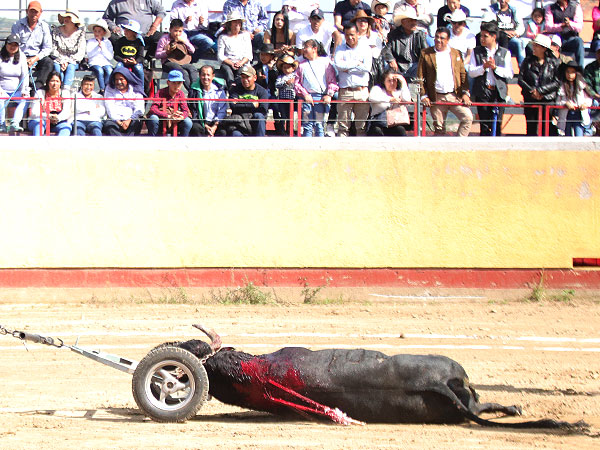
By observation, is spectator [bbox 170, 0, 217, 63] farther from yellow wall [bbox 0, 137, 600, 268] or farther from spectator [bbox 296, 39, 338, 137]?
yellow wall [bbox 0, 137, 600, 268]

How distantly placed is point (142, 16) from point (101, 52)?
1305mm

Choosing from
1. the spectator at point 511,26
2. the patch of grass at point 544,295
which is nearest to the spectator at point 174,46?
the spectator at point 511,26

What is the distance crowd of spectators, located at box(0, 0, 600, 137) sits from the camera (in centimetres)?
1317

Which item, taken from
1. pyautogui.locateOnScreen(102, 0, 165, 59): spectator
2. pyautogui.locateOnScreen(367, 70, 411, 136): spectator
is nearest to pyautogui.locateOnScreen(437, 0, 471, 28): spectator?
pyautogui.locateOnScreen(367, 70, 411, 136): spectator

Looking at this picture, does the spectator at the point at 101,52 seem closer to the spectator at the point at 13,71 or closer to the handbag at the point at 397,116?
the spectator at the point at 13,71

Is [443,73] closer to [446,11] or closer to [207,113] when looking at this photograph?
[446,11]

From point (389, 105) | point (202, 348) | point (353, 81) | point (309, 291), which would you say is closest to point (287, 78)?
point (353, 81)

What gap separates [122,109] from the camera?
13242 millimetres

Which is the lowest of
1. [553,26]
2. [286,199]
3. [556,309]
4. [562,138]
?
[556,309]

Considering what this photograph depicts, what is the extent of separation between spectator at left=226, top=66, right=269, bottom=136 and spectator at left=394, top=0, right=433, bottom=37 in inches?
107

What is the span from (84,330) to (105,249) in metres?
2.43

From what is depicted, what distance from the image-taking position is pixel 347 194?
13.1m

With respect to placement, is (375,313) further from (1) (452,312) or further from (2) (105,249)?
(2) (105,249)

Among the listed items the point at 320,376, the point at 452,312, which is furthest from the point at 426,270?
the point at 320,376
